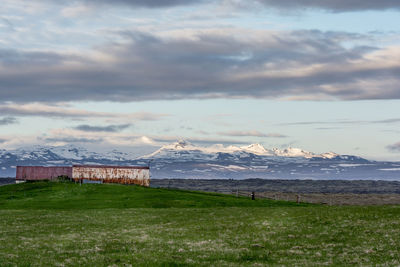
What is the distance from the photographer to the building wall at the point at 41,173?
145m

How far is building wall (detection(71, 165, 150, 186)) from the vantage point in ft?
455

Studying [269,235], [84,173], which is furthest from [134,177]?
[269,235]

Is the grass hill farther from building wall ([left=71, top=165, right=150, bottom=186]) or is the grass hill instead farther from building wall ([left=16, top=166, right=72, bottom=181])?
building wall ([left=16, top=166, right=72, bottom=181])

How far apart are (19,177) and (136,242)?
4878 inches

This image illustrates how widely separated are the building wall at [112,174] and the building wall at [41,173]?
7204 mm

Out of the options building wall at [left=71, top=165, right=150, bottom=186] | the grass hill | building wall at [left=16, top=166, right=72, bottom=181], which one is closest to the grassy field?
the grass hill

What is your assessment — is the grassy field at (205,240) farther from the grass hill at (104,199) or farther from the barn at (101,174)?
the barn at (101,174)

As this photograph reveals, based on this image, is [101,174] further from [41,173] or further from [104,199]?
[104,199]

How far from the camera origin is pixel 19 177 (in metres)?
152

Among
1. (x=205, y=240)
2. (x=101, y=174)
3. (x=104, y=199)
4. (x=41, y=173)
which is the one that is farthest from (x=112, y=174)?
(x=205, y=240)

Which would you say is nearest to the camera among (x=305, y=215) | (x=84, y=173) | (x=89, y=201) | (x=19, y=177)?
(x=305, y=215)

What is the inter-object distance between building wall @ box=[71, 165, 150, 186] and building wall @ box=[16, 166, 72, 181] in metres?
7.20

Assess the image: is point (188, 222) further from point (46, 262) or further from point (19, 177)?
point (19, 177)

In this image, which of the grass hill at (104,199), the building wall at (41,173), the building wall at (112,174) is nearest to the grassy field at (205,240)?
the grass hill at (104,199)
